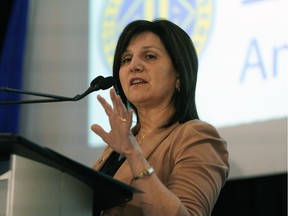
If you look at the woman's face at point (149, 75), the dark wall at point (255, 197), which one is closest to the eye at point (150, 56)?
the woman's face at point (149, 75)

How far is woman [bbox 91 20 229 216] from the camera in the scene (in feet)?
4.35

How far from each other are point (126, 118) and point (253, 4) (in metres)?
1.53

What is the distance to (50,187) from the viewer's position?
1291mm

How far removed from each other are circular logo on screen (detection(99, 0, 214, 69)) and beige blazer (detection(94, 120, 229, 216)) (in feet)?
4.32

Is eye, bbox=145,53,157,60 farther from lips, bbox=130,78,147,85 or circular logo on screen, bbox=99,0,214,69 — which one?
circular logo on screen, bbox=99,0,214,69

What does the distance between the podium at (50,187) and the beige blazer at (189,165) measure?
17cm

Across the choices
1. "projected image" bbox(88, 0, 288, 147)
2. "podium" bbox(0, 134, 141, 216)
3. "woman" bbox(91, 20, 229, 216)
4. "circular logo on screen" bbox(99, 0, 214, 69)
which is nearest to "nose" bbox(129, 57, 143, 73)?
"woman" bbox(91, 20, 229, 216)

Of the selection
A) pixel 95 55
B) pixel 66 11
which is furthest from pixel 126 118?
pixel 66 11

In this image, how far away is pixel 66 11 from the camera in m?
3.97

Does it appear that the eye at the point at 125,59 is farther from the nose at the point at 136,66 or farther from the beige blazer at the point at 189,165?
the beige blazer at the point at 189,165

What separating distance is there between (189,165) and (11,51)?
115 inches

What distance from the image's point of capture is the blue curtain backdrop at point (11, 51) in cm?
406

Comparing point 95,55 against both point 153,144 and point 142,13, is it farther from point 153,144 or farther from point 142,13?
point 153,144

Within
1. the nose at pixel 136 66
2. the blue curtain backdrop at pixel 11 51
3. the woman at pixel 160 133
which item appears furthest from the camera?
the blue curtain backdrop at pixel 11 51
